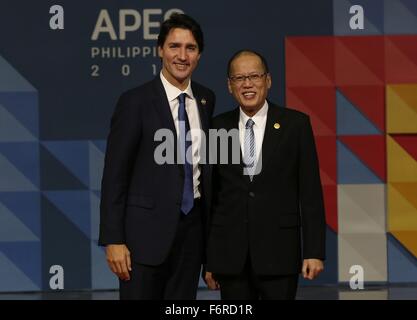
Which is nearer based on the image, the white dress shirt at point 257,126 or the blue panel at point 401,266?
the white dress shirt at point 257,126

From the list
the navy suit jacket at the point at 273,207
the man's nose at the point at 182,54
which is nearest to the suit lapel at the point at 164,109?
the man's nose at the point at 182,54

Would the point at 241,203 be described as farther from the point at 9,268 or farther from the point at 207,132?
the point at 9,268

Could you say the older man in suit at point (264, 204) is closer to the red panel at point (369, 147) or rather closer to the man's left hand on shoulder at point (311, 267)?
the man's left hand on shoulder at point (311, 267)

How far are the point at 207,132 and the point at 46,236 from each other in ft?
8.02

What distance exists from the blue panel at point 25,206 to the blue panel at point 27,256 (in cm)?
11

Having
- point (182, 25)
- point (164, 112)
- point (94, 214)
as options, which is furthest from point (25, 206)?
point (182, 25)

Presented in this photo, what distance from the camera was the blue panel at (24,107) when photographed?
18.2ft

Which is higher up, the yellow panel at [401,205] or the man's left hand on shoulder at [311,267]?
the yellow panel at [401,205]

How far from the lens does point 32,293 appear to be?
223 inches

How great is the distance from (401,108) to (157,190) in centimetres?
264

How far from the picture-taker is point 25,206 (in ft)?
18.4

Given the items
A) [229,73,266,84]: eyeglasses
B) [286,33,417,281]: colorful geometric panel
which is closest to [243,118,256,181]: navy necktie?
[229,73,266,84]: eyeglasses

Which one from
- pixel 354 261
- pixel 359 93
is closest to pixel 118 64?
pixel 359 93

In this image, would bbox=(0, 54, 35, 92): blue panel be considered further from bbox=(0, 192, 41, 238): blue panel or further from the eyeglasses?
the eyeglasses
